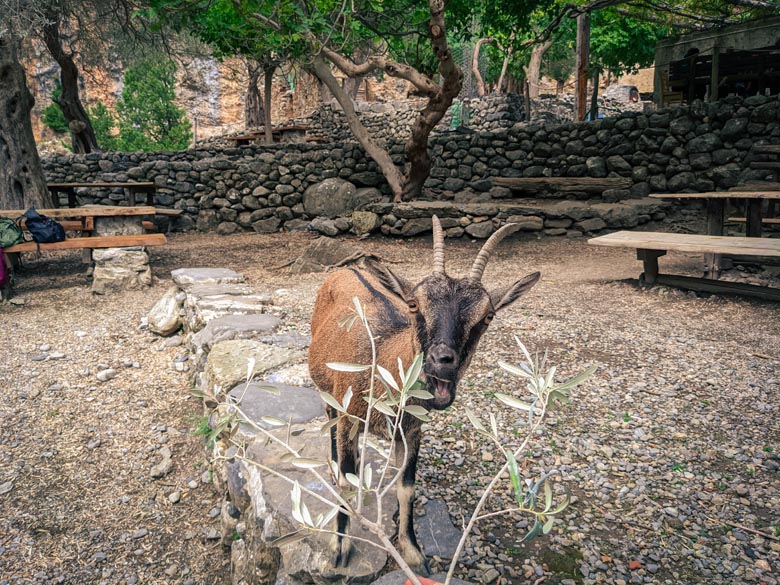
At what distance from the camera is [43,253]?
31.5 feet

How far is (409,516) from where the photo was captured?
2.01m

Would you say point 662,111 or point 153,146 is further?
point 153,146

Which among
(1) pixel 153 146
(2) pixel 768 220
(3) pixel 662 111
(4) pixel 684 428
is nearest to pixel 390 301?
(4) pixel 684 428

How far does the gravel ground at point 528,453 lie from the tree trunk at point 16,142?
394 cm

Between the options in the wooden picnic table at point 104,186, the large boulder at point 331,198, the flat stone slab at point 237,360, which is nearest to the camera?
the flat stone slab at point 237,360

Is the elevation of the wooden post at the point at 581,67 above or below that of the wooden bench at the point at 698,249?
above

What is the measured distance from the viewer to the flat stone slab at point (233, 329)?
4234 mm

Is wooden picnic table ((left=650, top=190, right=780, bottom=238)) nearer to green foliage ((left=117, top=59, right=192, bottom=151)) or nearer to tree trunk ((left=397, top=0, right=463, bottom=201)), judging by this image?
tree trunk ((left=397, top=0, right=463, bottom=201))

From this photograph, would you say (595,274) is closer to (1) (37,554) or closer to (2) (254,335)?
(2) (254,335)

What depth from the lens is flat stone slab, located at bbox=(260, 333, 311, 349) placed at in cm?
409

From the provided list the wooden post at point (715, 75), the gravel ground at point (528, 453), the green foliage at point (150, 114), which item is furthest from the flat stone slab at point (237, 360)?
the green foliage at point (150, 114)

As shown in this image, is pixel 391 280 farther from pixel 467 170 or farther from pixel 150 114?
pixel 150 114

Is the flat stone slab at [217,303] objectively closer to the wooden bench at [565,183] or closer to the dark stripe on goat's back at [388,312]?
the dark stripe on goat's back at [388,312]

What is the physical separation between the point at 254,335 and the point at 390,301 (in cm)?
240
